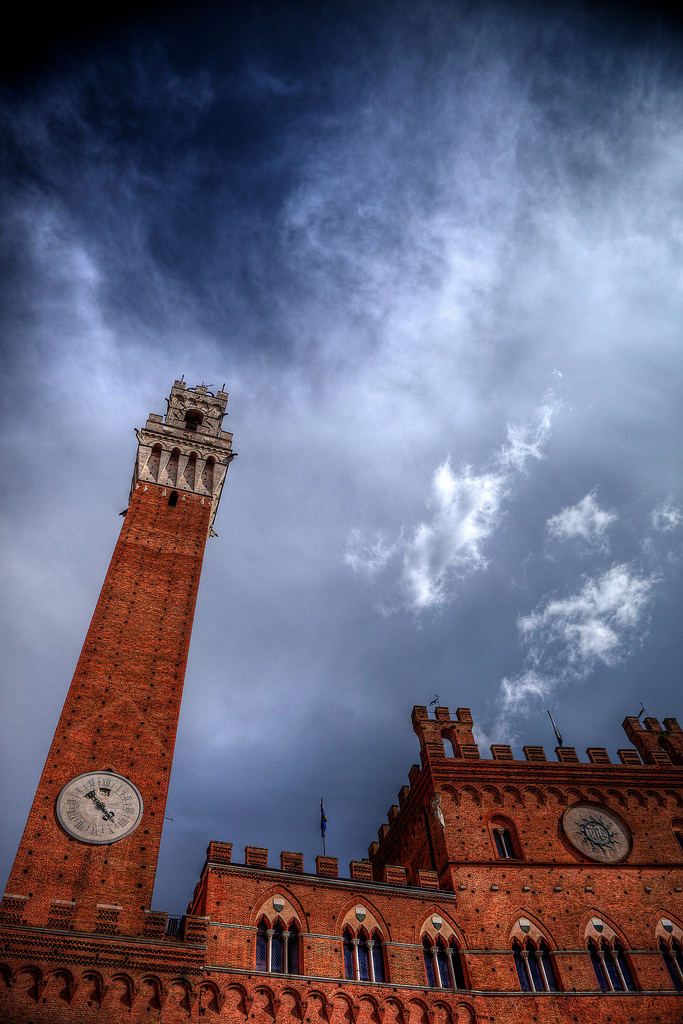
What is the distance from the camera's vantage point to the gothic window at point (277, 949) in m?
24.7

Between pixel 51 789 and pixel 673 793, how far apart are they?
97.1 feet

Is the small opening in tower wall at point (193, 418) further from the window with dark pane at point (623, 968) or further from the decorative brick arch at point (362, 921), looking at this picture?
the window with dark pane at point (623, 968)

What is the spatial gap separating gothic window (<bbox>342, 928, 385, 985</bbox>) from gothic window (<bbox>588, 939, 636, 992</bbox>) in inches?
358

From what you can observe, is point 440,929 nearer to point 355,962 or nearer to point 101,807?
point 355,962

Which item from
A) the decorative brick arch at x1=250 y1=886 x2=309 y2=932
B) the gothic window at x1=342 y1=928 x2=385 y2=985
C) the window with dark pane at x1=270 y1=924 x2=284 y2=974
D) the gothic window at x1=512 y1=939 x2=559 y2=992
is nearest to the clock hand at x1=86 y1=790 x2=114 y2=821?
the decorative brick arch at x1=250 y1=886 x2=309 y2=932

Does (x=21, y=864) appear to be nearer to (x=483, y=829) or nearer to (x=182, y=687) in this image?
(x=182, y=687)

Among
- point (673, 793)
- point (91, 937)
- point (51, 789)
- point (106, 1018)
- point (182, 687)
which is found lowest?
point (106, 1018)

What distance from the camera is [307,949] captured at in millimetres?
25531

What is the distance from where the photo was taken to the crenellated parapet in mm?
41750

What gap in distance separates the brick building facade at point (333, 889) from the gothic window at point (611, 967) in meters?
0.06

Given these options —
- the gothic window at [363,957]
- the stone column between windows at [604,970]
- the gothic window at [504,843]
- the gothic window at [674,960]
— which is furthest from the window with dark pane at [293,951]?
the gothic window at [674,960]

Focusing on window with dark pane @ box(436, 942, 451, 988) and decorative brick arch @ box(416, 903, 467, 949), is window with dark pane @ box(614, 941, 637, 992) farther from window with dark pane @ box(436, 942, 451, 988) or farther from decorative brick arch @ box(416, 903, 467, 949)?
window with dark pane @ box(436, 942, 451, 988)

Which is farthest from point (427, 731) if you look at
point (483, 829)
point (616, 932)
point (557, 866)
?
point (616, 932)

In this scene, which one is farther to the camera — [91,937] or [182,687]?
[182,687]
